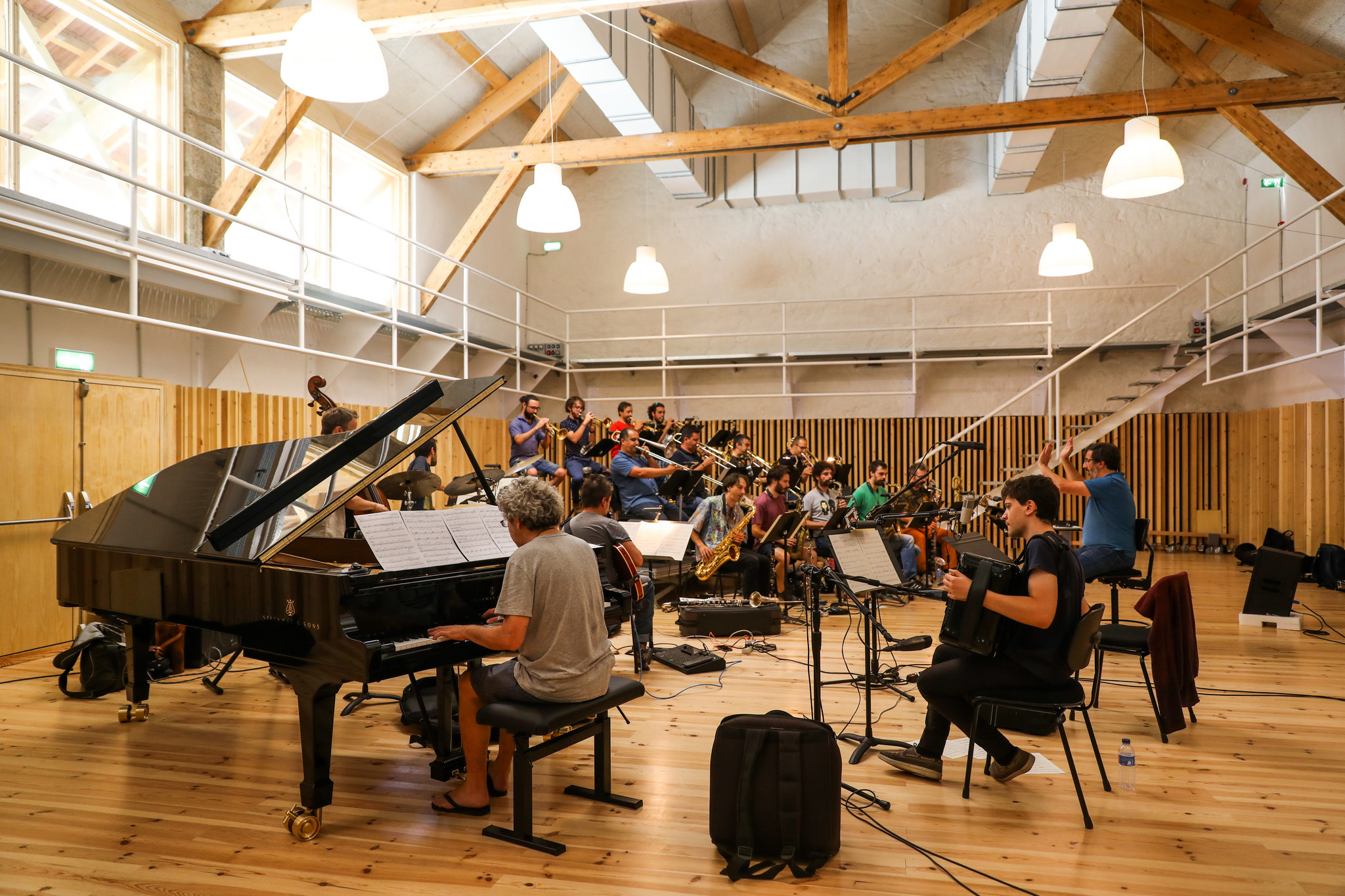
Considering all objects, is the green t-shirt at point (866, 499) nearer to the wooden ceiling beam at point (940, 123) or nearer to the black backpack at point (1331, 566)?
the wooden ceiling beam at point (940, 123)

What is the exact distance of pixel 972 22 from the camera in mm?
9188

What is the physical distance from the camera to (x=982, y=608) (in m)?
3.17

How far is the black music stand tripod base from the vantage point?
14.6 ft

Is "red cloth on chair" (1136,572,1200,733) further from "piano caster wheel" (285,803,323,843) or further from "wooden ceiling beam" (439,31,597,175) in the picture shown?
"wooden ceiling beam" (439,31,597,175)

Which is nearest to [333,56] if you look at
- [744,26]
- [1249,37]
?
[744,26]

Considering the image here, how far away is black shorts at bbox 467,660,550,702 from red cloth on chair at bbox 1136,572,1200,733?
115 inches

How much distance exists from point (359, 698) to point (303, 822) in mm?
1706

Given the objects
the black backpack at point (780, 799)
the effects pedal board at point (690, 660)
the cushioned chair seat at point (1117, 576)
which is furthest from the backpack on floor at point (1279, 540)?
the black backpack at point (780, 799)

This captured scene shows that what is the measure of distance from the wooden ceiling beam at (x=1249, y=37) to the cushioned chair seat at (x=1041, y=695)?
7865mm

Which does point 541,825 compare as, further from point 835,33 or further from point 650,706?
point 835,33

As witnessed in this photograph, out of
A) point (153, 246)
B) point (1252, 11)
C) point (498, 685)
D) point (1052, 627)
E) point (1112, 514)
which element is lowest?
point (498, 685)

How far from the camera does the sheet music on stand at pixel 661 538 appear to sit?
595 centimetres

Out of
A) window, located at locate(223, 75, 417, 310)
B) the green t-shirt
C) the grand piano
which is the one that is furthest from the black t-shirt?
window, located at locate(223, 75, 417, 310)

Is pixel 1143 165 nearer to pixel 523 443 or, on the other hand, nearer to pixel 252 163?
pixel 523 443
